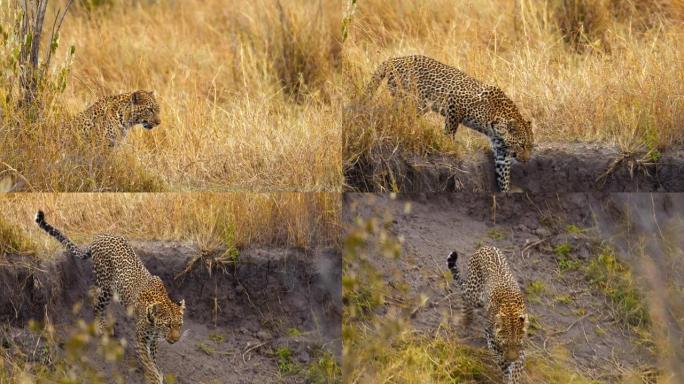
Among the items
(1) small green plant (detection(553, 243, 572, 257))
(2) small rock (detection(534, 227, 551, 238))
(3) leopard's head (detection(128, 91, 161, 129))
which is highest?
(3) leopard's head (detection(128, 91, 161, 129))

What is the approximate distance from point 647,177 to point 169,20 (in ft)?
16.5

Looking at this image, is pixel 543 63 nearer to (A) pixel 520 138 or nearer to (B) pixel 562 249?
(A) pixel 520 138

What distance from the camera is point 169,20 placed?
10.3m

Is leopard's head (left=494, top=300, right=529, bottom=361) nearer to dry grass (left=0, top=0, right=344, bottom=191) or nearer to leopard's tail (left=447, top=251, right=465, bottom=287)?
leopard's tail (left=447, top=251, right=465, bottom=287)

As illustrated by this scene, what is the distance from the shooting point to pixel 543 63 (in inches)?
299

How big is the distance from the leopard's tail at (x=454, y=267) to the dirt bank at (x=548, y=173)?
1.21 feet

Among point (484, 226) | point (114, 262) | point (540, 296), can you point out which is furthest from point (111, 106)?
point (540, 296)

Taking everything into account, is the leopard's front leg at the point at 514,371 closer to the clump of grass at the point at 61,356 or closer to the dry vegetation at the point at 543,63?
the dry vegetation at the point at 543,63

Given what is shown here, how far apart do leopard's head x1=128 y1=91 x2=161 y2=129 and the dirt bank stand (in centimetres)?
139

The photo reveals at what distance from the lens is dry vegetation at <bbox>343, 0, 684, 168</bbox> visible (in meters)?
6.68

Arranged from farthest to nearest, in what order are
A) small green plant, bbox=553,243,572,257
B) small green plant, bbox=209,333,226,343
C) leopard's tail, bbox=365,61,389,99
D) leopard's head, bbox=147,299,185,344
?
small green plant, bbox=553,243,572,257 < leopard's tail, bbox=365,61,389,99 < small green plant, bbox=209,333,226,343 < leopard's head, bbox=147,299,185,344

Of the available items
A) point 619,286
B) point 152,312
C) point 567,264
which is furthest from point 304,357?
point 619,286

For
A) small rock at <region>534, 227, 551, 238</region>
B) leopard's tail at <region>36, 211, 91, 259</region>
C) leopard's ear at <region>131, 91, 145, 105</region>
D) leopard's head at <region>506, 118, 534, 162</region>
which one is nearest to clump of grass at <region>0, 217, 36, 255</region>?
leopard's tail at <region>36, 211, 91, 259</region>

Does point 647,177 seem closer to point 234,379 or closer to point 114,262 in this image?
point 234,379
